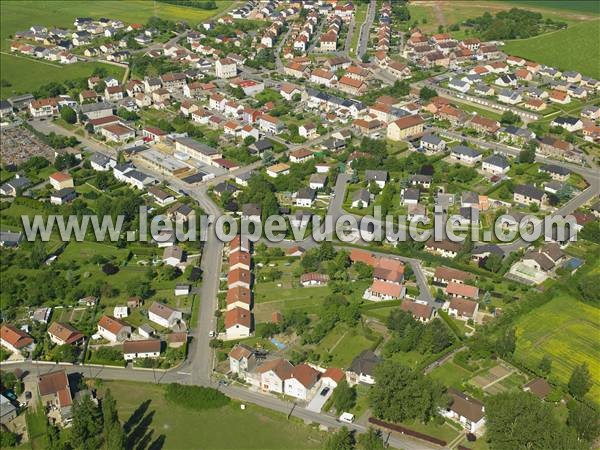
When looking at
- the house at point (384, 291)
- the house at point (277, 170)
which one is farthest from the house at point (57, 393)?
the house at point (277, 170)

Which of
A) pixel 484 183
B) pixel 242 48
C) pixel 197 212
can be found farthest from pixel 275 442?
pixel 242 48

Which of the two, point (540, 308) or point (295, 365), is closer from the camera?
point (295, 365)

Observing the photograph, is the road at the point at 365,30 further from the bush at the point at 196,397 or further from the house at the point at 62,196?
the bush at the point at 196,397

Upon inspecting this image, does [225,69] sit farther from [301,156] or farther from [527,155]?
[527,155]

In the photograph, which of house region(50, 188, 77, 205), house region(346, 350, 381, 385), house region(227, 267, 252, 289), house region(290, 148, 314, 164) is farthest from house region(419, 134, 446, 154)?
house region(50, 188, 77, 205)

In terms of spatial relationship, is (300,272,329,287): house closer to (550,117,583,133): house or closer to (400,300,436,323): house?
(400,300,436,323): house

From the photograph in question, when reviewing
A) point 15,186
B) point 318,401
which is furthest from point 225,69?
point 318,401

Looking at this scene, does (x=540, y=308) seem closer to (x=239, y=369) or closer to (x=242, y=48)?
(x=239, y=369)
